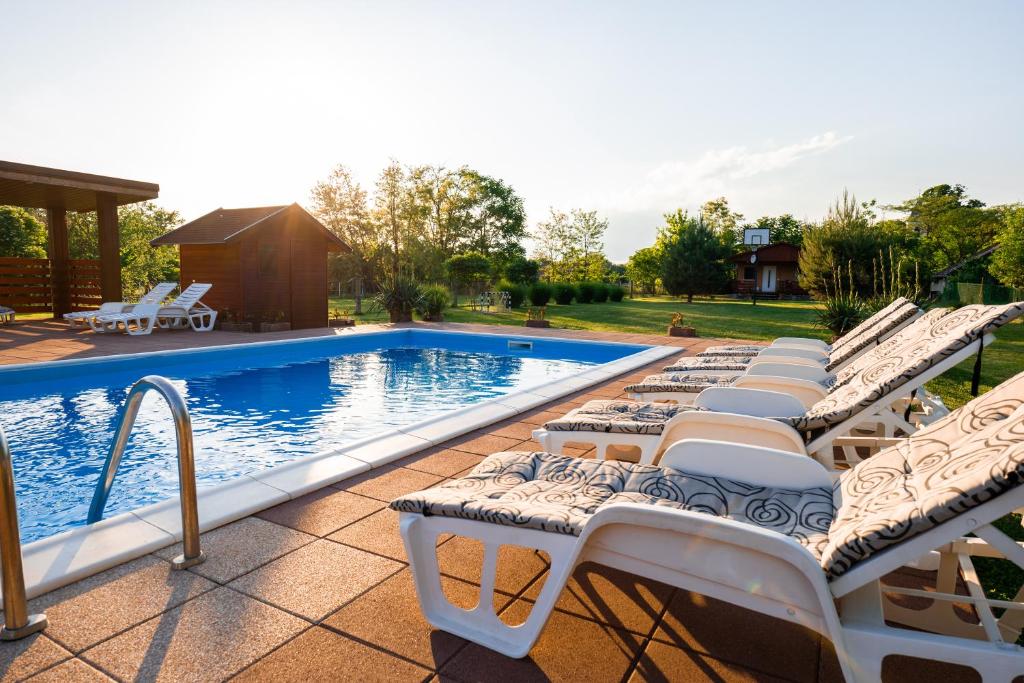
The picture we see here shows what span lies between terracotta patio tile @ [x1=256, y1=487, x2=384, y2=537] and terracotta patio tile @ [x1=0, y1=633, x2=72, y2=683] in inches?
39.1

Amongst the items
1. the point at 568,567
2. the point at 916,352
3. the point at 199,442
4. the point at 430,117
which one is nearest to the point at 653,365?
the point at 916,352

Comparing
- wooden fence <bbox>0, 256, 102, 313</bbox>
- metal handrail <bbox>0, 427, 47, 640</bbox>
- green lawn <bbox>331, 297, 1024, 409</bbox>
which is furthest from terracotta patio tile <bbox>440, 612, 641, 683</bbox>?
wooden fence <bbox>0, 256, 102, 313</bbox>

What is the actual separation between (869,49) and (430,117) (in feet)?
36.2

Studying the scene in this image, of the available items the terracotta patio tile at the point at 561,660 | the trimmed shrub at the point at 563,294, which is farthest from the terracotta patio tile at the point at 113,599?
the trimmed shrub at the point at 563,294

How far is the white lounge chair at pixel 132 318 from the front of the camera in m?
11.1

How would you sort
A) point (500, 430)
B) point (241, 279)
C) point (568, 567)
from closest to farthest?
point (568, 567) < point (500, 430) < point (241, 279)

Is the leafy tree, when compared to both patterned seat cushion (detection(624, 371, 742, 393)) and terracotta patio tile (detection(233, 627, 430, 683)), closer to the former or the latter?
patterned seat cushion (detection(624, 371, 742, 393))

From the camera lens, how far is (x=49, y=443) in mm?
5203

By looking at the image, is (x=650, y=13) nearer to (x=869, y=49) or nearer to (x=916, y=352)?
(x=869, y=49)

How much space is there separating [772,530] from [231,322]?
13410mm

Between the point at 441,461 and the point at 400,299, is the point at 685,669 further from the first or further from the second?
the point at 400,299

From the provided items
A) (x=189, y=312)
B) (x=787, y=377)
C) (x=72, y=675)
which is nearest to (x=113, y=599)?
(x=72, y=675)

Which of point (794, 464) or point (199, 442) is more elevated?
point (794, 464)

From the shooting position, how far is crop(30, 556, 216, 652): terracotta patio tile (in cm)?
188
